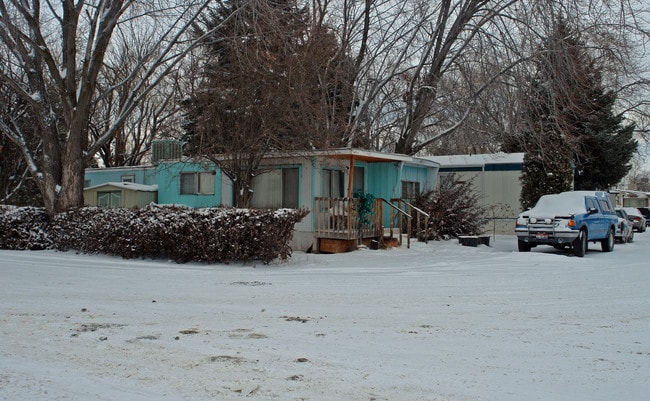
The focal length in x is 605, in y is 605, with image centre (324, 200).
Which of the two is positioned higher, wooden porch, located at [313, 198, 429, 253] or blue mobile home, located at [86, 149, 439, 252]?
blue mobile home, located at [86, 149, 439, 252]

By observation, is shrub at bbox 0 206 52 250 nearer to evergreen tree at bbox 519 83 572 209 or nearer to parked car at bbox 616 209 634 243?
evergreen tree at bbox 519 83 572 209

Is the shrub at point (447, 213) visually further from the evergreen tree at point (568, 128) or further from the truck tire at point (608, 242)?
the truck tire at point (608, 242)

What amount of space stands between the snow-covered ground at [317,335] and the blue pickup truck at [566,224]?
4300mm

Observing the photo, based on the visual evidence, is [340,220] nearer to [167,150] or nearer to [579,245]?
[579,245]

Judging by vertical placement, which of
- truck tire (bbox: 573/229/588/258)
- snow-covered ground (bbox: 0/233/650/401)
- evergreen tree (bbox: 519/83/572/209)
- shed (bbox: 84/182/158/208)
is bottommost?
snow-covered ground (bbox: 0/233/650/401)

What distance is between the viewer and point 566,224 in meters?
16.5

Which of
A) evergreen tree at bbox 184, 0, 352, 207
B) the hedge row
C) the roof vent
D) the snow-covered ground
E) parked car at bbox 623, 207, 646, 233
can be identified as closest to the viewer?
the snow-covered ground

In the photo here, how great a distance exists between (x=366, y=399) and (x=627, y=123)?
1284 inches

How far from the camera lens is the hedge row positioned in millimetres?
12719

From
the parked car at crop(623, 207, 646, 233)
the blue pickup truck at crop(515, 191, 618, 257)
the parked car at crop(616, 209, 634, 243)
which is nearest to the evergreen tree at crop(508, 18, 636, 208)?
the parked car at crop(623, 207, 646, 233)

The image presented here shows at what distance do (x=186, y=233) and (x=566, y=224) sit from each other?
10.2 m

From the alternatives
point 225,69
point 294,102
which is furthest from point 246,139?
point 225,69

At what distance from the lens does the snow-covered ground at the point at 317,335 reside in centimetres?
475

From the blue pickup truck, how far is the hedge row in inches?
278
